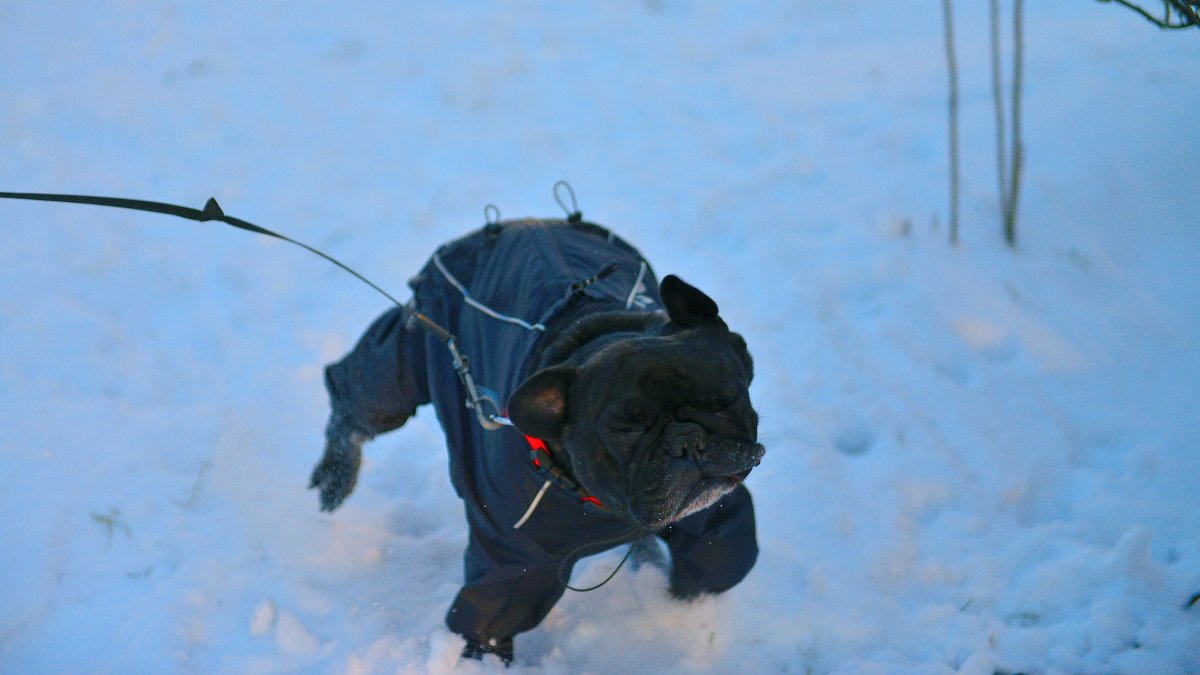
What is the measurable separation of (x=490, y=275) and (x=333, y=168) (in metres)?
2.63

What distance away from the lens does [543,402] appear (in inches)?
91.4

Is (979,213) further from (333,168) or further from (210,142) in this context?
(210,142)

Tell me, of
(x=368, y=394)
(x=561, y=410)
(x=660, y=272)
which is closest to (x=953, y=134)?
(x=660, y=272)

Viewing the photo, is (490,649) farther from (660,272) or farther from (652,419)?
(660,272)

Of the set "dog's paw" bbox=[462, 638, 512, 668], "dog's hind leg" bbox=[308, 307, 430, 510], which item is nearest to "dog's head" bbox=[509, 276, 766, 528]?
"dog's paw" bbox=[462, 638, 512, 668]

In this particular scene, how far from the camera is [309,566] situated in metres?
3.45

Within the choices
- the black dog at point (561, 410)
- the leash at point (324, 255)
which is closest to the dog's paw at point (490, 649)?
the black dog at point (561, 410)

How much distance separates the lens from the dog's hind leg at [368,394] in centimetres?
319

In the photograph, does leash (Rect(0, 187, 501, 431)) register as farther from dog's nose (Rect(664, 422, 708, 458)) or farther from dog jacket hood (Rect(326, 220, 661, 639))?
dog's nose (Rect(664, 422, 708, 458))

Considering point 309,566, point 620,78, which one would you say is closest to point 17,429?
point 309,566

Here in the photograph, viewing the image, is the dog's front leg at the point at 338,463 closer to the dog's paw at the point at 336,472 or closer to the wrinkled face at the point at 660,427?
the dog's paw at the point at 336,472

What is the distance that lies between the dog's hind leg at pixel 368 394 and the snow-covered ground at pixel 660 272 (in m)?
0.18

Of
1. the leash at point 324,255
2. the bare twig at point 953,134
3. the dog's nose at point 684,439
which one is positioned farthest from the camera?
the bare twig at point 953,134

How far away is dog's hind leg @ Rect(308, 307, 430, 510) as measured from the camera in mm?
3186
